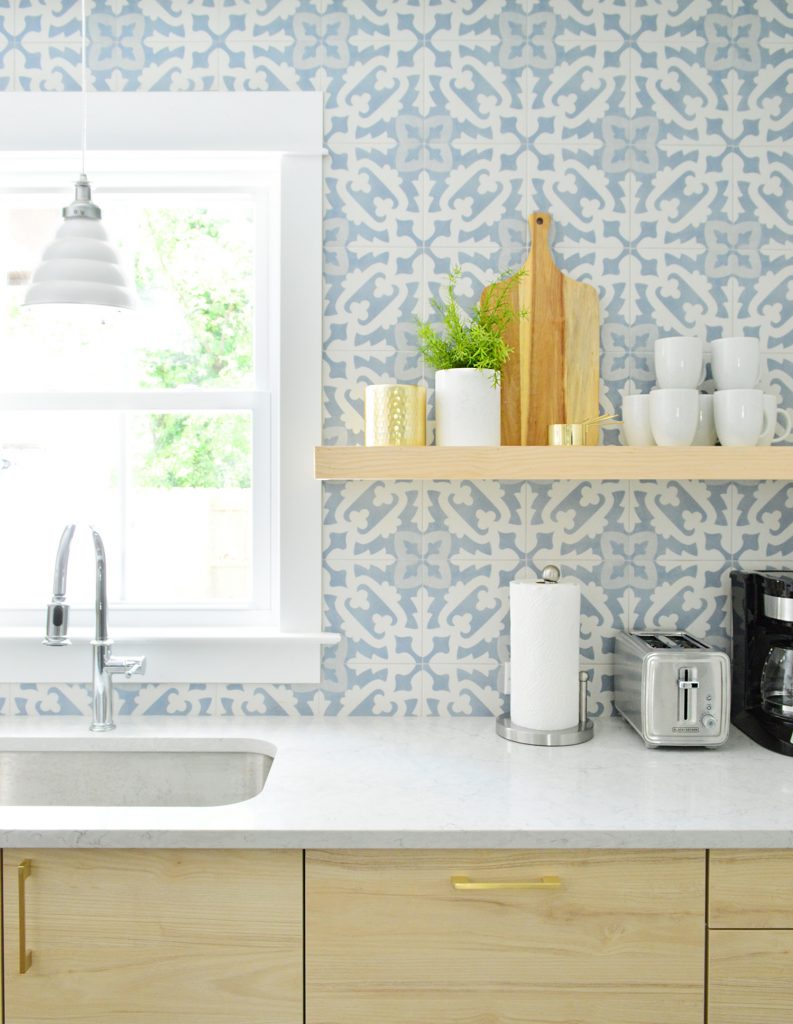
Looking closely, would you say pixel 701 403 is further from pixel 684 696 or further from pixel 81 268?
pixel 81 268

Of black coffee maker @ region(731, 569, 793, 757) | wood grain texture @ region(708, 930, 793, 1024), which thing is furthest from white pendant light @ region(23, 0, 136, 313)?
wood grain texture @ region(708, 930, 793, 1024)

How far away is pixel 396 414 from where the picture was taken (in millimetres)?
1701

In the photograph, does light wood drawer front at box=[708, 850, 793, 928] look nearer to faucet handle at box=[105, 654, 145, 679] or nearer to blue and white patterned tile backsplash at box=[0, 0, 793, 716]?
blue and white patterned tile backsplash at box=[0, 0, 793, 716]

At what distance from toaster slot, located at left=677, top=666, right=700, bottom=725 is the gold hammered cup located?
69 cm

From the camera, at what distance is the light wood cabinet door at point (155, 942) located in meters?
1.27

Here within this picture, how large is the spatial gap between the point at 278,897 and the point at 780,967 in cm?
77

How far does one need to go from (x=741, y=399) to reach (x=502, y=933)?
110 cm

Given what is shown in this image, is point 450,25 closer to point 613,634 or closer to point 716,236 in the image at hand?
point 716,236

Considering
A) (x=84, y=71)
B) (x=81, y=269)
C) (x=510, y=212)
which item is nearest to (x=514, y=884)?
(x=81, y=269)

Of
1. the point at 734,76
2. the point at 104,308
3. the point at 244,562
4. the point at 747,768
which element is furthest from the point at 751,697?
the point at 104,308

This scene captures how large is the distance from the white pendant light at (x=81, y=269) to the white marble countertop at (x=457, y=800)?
2.87 ft

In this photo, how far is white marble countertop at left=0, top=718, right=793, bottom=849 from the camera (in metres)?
1.25

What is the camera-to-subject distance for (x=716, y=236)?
1852 millimetres

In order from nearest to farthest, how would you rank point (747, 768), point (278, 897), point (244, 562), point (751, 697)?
point (278, 897), point (747, 768), point (751, 697), point (244, 562)
